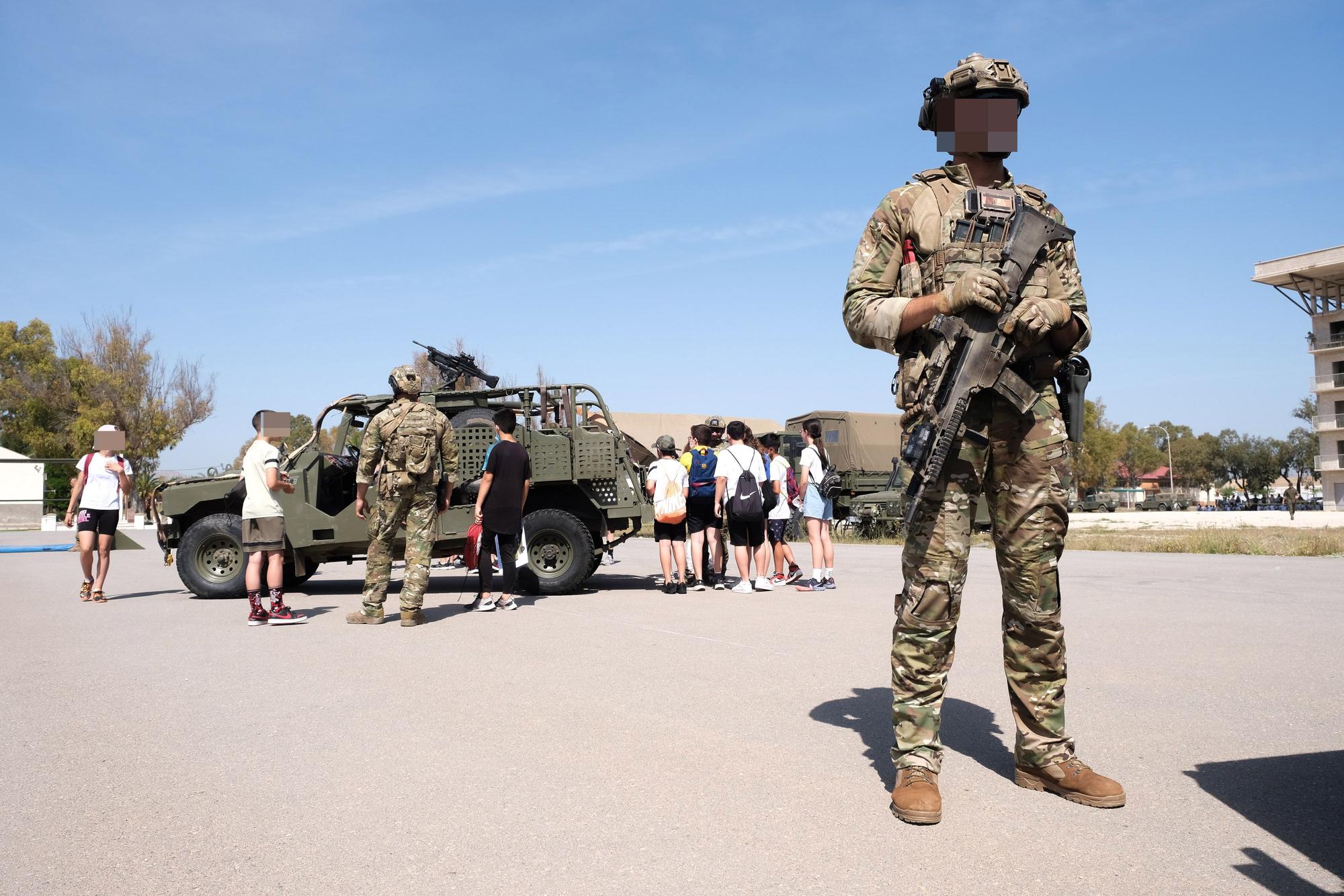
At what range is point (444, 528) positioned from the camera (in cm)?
1013

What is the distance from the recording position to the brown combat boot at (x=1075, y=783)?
10.6 feet

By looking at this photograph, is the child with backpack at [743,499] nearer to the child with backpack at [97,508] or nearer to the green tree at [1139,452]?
the child with backpack at [97,508]

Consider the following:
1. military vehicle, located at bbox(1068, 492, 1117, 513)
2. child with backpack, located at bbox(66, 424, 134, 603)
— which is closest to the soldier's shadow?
child with backpack, located at bbox(66, 424, 134, 603)

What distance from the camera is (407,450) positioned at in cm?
804

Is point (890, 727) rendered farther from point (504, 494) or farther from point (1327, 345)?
point (1327, 345)

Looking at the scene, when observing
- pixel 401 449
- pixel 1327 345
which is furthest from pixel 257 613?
pixel 1327 345

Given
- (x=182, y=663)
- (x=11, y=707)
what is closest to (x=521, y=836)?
(x=11, y=707)

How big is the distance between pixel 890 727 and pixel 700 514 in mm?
6168

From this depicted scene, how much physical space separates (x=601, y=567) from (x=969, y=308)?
10656 mm

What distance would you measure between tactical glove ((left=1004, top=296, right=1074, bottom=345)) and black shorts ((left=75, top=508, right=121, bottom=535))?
918 cm

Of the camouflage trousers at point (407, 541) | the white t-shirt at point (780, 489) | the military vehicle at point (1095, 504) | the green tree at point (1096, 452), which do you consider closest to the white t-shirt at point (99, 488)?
the camouflage trousers at point (407, 541)

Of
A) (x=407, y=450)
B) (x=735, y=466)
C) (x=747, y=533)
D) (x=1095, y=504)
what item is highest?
(x=407, y=450)

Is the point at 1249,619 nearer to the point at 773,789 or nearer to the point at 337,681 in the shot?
the point at 773,789

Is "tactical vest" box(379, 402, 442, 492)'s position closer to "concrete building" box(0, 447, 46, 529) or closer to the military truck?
the military truck
